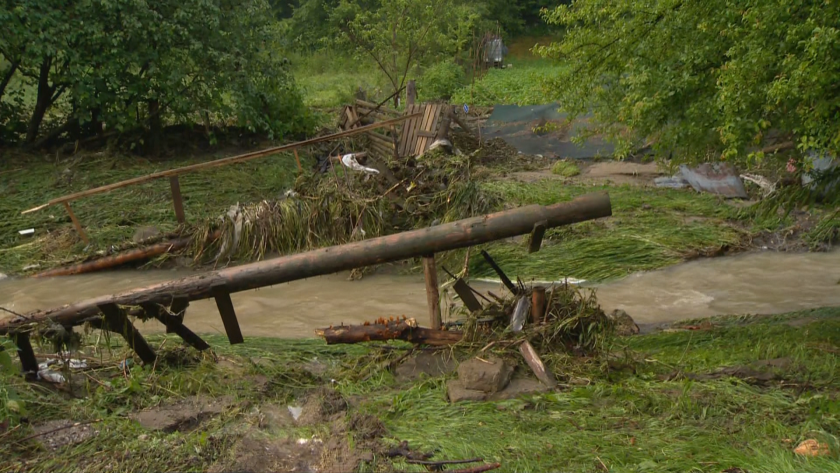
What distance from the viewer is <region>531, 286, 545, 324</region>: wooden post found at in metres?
5.68

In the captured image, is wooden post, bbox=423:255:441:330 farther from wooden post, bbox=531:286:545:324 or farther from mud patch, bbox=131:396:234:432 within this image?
mud patch, bbox=131:396:234:432

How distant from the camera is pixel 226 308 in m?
5.63

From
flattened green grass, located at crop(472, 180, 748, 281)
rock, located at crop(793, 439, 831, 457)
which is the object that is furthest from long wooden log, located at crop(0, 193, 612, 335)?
flattened green grass, located at crop(472, 180, 748, 281)

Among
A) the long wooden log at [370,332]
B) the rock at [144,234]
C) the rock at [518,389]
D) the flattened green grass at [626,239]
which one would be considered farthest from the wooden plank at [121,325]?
the rock at [144,234]

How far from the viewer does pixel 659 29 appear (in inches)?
260

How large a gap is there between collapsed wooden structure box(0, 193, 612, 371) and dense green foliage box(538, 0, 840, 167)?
121 centimetres

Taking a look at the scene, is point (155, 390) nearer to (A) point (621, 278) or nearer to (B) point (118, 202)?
(A) point (621, 278)

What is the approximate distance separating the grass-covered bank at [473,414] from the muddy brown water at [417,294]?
2.60 meters

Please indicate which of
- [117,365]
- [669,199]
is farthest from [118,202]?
[669,199]

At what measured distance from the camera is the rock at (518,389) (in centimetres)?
507

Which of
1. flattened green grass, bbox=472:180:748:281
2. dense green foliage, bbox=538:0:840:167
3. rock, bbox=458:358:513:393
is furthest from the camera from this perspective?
flattened green grass, bbox=472:180:748:281

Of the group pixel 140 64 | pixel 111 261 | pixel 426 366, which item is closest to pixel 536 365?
pixel 426 366

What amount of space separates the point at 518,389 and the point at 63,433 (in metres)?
2.81

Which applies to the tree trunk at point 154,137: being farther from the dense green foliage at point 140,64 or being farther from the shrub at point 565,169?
the shrub at point 565,169
